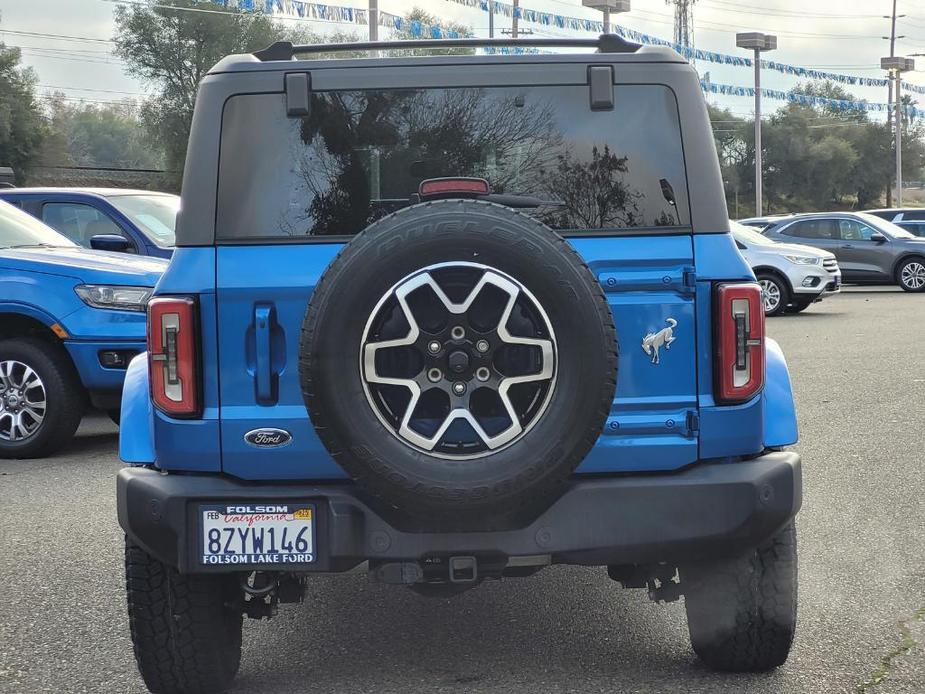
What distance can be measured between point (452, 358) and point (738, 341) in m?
0.85

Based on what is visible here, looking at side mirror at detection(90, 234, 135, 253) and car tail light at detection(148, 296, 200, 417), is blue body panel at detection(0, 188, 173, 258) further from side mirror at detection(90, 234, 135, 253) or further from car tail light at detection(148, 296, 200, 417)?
car tail light at detection(148, 296, 200, 417)

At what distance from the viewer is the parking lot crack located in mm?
3857

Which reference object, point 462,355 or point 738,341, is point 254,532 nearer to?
point 462,355

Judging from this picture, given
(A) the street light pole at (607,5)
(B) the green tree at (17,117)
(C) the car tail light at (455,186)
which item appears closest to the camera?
(C) the car tail light at (455,186)

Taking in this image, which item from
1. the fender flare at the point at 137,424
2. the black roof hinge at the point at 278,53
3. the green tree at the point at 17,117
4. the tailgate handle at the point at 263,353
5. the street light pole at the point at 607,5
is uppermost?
the street light pole at the point at 607,5

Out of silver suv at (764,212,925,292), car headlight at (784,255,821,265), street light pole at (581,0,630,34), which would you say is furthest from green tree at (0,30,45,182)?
car headlight at (784,255,821,265)

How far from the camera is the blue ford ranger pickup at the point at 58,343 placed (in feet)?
26.3

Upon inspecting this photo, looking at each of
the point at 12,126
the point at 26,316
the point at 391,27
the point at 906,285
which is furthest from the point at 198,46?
the point at 26,316

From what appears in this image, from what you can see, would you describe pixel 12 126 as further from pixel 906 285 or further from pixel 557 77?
pixel 557 77

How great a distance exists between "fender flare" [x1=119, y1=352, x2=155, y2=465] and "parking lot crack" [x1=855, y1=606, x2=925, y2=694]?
218 centimetres

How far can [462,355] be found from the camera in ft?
10.6

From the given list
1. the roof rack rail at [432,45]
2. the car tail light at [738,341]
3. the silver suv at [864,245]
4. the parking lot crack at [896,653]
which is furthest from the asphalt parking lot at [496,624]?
the silver suv at [864,245]

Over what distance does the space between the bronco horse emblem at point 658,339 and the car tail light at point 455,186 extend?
2.00 ft

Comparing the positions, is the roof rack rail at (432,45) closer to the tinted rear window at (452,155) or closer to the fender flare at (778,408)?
the tinted rear window at (452,155)
